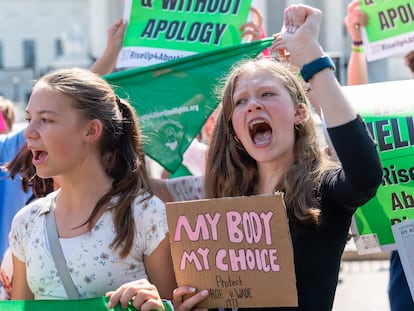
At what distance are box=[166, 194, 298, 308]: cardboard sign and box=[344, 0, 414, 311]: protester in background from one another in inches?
35.3

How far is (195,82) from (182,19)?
2.01 ft

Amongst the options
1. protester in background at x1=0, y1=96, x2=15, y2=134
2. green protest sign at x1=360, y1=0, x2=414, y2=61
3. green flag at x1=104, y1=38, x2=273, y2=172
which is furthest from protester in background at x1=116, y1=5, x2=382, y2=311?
protester in background at x1=0, y1=96, x2=15, y2=134

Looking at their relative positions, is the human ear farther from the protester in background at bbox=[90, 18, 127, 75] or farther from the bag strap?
the protester in background at bbox=[90, 18, 127, 75]

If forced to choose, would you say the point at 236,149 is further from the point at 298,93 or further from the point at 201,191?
the point at 201,191

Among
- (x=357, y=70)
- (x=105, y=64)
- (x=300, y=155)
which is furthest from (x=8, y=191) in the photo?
(x=357, y=70)

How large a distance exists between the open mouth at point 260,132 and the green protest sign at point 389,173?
1.34ft

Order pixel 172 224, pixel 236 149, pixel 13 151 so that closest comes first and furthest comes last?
pixel 172 224, pixel 236 149, pixel 13 151

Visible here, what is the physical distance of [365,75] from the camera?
4.14m

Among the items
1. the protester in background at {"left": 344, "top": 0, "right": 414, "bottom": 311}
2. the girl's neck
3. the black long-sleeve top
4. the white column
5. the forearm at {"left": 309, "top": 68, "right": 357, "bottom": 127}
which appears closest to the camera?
the forearm at {"left": 309, "top": 68, "right": 357, "bottom": 127}

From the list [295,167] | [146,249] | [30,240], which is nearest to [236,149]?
Result: [295,167]

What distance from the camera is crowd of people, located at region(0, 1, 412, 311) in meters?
2.45

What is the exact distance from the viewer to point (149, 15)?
4.45m

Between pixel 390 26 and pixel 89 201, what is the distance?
2.12 metres

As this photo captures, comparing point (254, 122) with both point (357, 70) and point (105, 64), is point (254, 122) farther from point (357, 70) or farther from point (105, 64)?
point (105, 64)
